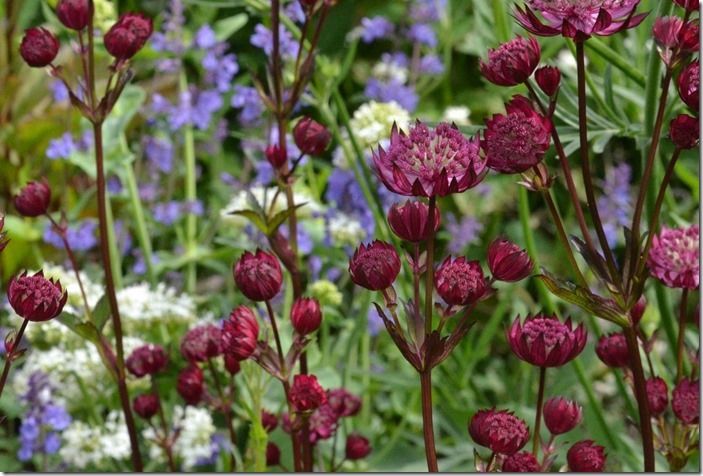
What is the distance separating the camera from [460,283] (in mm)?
495

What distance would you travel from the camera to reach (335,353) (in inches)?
43.8

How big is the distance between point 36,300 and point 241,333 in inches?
4.5

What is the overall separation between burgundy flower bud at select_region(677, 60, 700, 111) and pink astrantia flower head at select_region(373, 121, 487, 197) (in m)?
0.11

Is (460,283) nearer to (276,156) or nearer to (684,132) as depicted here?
(684,132)

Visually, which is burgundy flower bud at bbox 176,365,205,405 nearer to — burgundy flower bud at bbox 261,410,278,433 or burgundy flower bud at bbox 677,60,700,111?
burgundy flower bud at bbox 261,410,278,433

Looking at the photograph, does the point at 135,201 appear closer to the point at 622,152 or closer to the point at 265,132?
the point at 265,132

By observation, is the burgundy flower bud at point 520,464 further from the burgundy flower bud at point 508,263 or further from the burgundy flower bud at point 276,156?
the burgundy flower bud at point 276,156

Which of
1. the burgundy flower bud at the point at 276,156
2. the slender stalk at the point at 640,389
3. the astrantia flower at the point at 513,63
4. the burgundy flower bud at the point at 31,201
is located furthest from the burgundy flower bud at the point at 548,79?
the burgundy flower bud at the point at 31,201

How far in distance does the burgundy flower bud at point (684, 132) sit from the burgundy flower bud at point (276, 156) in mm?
272

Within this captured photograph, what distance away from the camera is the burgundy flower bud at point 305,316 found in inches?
23.1

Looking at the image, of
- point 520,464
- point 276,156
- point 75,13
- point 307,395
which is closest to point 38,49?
point 75,13

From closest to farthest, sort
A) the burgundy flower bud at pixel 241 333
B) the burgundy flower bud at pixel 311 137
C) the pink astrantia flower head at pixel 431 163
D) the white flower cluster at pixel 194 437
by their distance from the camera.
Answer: the pink astrantia flower head at pixel 431 163 → the burgundy flower bud at pixel 241 333 → the burgundy flower bud at pixel 311 137 → the white flower cluster at pixel 194 437

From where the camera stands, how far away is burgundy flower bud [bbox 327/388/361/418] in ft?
2.32

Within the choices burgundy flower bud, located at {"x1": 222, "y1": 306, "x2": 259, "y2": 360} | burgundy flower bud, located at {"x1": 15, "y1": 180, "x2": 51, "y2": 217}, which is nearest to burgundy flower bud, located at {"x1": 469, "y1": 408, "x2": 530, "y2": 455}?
burgundy flower bud, located at {"x1": 222, "y1": 306, "x2": 259, "y2": 360}
